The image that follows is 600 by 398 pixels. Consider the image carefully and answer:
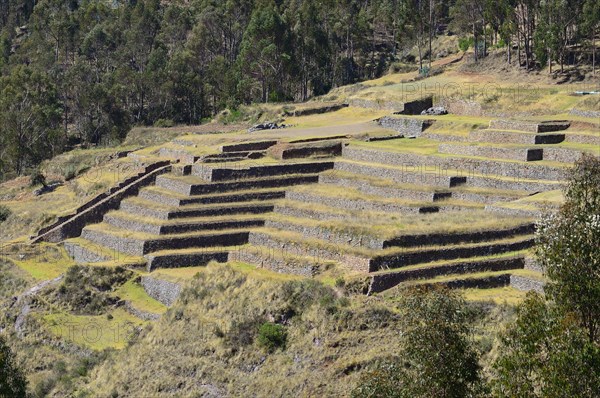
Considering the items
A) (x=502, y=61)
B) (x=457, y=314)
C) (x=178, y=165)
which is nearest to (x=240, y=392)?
(x=457, y=314)

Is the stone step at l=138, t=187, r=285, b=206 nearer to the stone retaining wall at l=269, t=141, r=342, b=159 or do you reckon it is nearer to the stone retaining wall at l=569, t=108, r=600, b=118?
the stone retaining wall at l=269, t=141, r=342, b=159

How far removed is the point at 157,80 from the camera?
76.2 metres

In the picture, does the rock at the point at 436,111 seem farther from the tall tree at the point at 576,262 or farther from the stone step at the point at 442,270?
the tall tree at the point at 576,262

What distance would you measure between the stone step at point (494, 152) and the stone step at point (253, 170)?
5336 mm

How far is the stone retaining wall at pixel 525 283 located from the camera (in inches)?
1353

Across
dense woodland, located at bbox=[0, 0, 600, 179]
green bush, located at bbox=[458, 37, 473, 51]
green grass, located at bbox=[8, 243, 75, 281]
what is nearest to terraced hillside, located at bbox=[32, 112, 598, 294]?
green grass, located at bbox=[8, 243, 75, 281]

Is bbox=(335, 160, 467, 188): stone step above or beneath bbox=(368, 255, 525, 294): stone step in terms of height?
above

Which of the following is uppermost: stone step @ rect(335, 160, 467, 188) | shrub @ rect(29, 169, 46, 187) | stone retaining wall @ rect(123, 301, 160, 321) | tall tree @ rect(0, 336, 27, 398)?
stone step @ rect(335, 160, 467, 188)

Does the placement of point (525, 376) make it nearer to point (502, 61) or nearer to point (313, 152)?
point (313, 152)

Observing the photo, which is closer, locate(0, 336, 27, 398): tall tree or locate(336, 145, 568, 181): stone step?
locate(0, 336, 27, 398): tall tree

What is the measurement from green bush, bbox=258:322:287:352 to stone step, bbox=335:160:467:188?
37.5ft

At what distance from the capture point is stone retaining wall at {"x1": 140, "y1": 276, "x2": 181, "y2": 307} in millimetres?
39781

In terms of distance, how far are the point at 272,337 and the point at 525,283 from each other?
7.98 meters

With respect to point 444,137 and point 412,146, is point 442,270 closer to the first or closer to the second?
point 412,146
